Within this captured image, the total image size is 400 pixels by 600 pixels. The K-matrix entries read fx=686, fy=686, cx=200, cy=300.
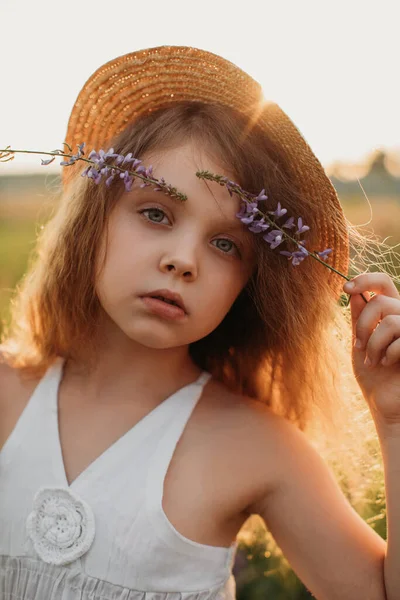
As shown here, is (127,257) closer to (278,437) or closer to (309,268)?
(309,268)

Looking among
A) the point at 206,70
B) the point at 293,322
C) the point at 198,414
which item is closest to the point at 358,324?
the point at 293,322

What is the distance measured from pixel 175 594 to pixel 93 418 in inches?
25.1

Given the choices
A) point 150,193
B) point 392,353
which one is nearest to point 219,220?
point 150,193

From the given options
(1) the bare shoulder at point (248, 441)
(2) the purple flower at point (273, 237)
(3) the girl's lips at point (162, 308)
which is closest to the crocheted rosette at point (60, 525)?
(1) the bare shoulder at point (248, 441)

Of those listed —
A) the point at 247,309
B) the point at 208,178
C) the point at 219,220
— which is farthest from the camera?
the point at 247,309

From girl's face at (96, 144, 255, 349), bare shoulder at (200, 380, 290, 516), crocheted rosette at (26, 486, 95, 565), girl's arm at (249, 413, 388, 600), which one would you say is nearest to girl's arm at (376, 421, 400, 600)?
girl's arm at (249, 413, 388, 600)

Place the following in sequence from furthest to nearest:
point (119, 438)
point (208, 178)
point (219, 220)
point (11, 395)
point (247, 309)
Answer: point (247, 309), point (11, 395), point (119, 438), point (219, 220), point (208, 178)

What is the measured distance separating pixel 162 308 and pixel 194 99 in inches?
31.9

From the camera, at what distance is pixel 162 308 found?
209 cm

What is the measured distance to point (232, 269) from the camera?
226 centimetres

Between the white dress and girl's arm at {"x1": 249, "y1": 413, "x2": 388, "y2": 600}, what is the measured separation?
241 mm

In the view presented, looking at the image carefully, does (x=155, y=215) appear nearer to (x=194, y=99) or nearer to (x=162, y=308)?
(x=162, y=308)

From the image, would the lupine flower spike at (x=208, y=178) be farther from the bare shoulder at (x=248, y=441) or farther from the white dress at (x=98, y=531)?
the white dress at (x=98, y=531)

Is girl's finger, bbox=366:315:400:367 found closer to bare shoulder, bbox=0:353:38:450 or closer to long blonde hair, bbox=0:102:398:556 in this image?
long blonde hair, bbox=0:102:398:556
